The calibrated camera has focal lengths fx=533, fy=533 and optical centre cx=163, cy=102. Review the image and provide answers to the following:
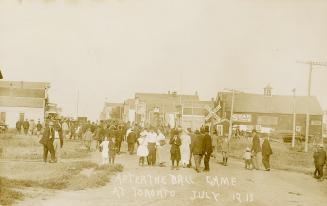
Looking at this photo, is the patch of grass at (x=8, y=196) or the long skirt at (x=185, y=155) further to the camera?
the long skirt at (x=185, y=155)

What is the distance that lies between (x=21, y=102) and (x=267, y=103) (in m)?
31.8

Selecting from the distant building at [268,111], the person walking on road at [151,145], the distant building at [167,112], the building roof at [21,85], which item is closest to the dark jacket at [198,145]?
the person walking on road at [151,145]

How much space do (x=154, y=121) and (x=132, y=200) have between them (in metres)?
61.9

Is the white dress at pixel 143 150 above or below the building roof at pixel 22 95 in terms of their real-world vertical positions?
below

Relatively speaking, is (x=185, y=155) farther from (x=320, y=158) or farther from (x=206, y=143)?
(x=320, y=158)

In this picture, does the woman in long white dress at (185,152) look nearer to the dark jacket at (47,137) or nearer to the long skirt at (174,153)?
the long skirt at (174,153)

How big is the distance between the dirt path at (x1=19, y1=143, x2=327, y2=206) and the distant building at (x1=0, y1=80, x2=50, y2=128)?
107 ft

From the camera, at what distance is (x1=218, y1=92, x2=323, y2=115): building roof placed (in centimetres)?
6500

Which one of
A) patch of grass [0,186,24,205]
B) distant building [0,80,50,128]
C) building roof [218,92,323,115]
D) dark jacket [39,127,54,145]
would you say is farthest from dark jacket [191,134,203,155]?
building roof [218,92,323,115]

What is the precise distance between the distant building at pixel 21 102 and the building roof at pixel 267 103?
2580 centimetres

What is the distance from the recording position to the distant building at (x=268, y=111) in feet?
210

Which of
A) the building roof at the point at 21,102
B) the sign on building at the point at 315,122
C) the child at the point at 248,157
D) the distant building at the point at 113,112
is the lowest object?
the child at the point at 248,157

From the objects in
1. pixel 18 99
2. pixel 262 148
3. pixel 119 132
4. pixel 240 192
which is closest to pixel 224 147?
pixel 262 148

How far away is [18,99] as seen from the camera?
4962cm
